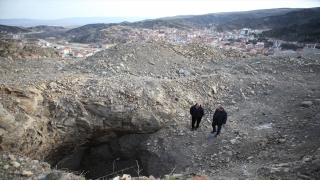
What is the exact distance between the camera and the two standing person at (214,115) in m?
5.70

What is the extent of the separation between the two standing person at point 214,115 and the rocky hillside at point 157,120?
1.08 ft

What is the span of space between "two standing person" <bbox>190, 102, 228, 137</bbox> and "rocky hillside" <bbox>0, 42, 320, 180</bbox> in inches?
12.9

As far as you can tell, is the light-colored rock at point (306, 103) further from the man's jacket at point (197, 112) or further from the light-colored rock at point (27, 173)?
the light-colored rock at point (27, 173)

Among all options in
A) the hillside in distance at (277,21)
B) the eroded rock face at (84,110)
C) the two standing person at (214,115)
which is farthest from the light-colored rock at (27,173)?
the hillside in distance at (277,21)

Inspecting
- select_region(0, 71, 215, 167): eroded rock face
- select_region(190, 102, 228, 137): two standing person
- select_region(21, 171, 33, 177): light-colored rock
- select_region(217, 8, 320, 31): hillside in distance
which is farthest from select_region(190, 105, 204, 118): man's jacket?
select_region(217, 8, 320, 31): hillside in distance

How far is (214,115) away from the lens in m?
5.88

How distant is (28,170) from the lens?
4.14 m

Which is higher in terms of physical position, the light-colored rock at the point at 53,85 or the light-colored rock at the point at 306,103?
the light-colored rock at the point at 53,85

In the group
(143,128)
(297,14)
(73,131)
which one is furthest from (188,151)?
(297,14)

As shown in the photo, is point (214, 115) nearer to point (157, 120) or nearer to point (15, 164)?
point (157, 120)

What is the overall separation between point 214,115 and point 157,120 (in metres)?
1.97

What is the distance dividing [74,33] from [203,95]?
298 feet

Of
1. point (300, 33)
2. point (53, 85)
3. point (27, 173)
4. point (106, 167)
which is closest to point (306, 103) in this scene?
point (106, 167)

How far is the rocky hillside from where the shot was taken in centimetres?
521
